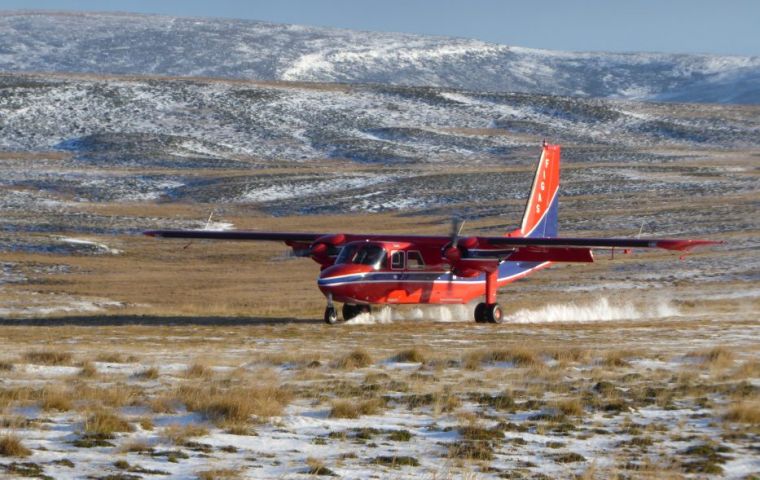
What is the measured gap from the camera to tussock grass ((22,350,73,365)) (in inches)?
869

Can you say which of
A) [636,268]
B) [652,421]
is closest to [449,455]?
[652,421]

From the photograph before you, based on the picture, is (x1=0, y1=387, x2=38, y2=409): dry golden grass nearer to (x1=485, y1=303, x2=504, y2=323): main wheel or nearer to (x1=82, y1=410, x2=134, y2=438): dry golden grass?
(x1=82, y1=410, x2=134, y2=438): dry golden grass

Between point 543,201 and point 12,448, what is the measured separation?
29.1 meters

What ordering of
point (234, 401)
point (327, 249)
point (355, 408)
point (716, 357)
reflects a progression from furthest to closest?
point (327, 249)
point (716, 357)
point (355, 408)
point (234, 401)

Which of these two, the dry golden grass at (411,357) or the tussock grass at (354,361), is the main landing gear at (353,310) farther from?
the tussock grass at (354,361)

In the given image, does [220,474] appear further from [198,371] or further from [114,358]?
[114,358]

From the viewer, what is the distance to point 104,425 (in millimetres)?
14883

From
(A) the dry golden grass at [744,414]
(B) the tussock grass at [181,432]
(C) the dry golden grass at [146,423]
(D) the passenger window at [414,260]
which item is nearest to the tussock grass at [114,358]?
(C) the dry golden grass at [146,423]

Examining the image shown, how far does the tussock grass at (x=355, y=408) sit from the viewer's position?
16375mm

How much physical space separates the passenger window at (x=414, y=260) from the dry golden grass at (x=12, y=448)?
74.8ft

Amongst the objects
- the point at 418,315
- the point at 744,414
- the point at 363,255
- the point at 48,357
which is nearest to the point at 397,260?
the point at 363,255

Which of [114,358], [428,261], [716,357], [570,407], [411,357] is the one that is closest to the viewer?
[570,407]

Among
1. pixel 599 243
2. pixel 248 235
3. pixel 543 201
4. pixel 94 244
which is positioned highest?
pixel 543 201

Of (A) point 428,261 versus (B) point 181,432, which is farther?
(A) point 428,261
